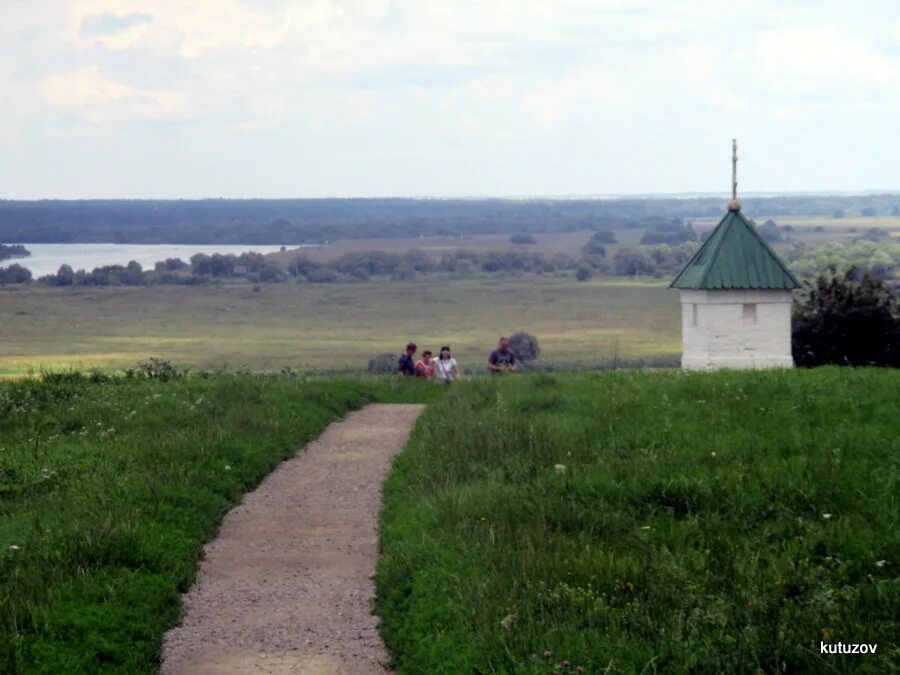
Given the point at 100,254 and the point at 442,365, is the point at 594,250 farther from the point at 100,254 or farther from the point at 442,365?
the point at 442,365

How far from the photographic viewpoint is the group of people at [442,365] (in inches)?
863

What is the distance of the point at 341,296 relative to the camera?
9662cm

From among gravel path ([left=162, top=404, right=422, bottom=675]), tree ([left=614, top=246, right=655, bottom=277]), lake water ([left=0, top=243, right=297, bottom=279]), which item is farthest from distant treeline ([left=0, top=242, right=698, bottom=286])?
gravel path ([left=162, top=404, right=422, bottom=675])

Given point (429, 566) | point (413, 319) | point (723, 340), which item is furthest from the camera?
point (413, 319)

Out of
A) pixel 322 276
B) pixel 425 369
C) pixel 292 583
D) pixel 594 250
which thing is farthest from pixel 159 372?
pixel 594 250

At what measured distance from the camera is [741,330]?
21.9 metres

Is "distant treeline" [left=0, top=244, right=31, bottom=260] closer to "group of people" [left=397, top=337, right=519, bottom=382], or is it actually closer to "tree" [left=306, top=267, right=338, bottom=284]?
"tree" [left=306, top=267, right=338, bottom=284]

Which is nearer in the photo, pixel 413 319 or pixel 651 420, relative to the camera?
pixel 651 420

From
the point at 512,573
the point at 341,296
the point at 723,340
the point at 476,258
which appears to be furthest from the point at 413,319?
the point at 512,573

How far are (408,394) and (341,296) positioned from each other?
76743mm

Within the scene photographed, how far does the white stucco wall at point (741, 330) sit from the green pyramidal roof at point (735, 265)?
0.15 m

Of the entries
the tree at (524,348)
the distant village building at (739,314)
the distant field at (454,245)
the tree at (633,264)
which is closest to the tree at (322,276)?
the distant field at (454,245)

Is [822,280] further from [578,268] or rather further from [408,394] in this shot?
[578,268]

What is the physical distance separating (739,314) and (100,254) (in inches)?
4568
